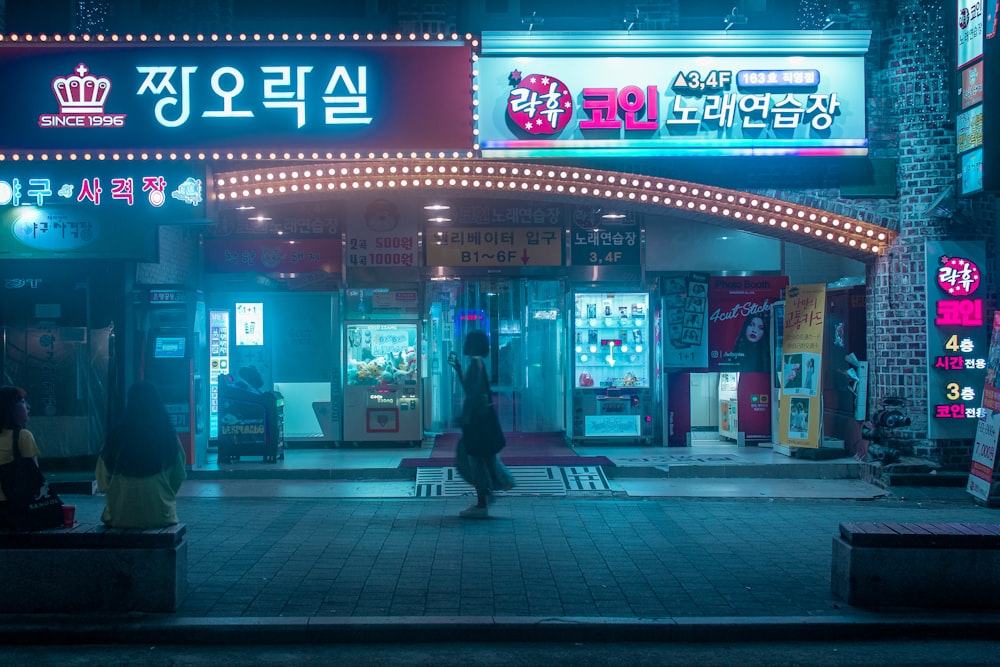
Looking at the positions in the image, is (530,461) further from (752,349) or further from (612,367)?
(752,349)

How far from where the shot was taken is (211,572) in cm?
774

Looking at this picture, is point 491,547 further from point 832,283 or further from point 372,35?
point 832,283

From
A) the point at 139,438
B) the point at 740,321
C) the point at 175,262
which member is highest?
the point at 175,262

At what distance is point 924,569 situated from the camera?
6801 mm

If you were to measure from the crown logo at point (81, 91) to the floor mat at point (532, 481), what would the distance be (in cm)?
632

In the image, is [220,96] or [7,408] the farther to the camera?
[220,96]

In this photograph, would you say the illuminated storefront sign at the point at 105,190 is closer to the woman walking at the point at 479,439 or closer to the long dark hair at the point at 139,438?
the woman walking at the point at 479,439

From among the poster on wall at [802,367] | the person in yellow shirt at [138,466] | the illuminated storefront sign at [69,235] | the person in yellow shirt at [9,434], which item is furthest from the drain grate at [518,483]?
the person in yellow shirt at [9,434]

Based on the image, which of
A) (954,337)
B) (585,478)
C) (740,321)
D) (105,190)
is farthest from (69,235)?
(954,337)

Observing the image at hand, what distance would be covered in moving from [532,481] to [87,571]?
263 inches

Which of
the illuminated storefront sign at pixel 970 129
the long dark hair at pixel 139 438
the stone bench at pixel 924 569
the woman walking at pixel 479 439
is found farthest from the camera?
the illuminated storefront sign at pixel 970 129

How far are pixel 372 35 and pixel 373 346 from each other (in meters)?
5.00

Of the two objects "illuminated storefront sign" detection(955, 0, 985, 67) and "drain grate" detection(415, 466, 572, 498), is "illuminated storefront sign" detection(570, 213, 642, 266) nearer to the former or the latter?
"drain grate" detection(415, 466, 572, 498)

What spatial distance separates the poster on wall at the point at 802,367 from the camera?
13320 mm
